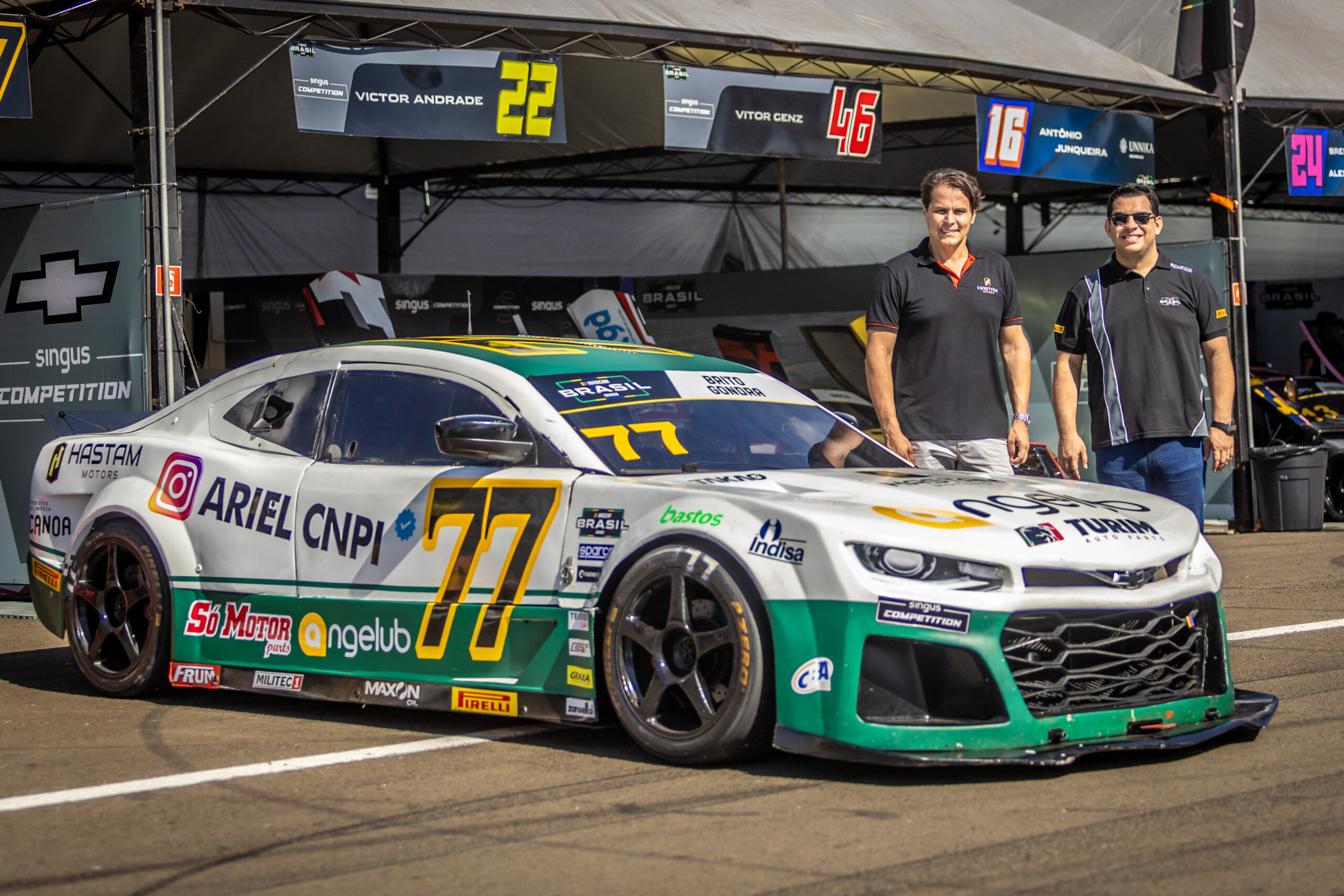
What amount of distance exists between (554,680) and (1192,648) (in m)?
1.88

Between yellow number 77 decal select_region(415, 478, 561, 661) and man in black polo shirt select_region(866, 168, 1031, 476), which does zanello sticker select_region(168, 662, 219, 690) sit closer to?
yellow number 77 decal select_region(415, 478, 561, 661)

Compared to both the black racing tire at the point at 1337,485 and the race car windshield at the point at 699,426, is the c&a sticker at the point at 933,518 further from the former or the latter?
the black racing tire at the point at 1337,485

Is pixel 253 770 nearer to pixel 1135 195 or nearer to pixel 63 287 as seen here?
pixel 1135 195

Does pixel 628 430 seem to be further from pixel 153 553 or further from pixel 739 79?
pixel 739 79

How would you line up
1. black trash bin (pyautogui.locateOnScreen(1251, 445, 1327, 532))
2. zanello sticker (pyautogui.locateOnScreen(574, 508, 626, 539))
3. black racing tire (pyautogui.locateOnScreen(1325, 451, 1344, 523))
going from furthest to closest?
1. black racing tire (pyautogui.locateOnScreen(1325, 451, 1344, 523))
2. black trash bin (pyautogui.locateOnScreen(1251, 445, 1327, 532))
3. zanello sticker (pyautogui.locateOnScreen(574, 508, 626, 539))

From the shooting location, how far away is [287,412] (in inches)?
229

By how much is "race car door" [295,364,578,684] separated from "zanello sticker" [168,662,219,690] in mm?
491

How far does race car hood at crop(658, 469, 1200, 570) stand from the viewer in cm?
420

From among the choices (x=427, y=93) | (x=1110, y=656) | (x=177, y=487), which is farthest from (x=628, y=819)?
(x=427, y=93)

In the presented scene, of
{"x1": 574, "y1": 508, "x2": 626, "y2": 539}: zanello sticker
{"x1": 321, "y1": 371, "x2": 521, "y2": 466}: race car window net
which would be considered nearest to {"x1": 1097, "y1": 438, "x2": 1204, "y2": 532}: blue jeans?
{"x1": 574, "y1": 508, "x2": 626, "y2": 539}: zanello sticker

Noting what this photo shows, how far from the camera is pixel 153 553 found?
5863mm

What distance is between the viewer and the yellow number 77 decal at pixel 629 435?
4.93 metres

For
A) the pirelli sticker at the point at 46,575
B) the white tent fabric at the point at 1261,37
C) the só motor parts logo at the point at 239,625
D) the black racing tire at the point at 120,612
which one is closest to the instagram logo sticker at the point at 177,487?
the black racing tire at the point at 120,612

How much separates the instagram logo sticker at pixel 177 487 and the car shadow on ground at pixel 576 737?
2.33 feet
